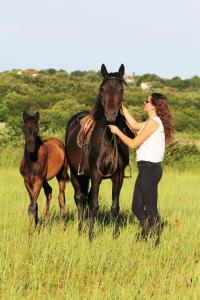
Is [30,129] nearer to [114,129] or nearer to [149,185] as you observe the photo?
[114,129]

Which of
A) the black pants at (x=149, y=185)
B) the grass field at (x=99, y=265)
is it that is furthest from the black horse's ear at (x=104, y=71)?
the grass field at (x=99, y=265)

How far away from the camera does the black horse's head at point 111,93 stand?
6988 millimetres

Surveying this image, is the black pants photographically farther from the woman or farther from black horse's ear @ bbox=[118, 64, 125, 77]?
black horse's ear @ bbox=[118, 64, 125, 77]

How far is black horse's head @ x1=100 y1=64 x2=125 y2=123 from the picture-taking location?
22.9ft

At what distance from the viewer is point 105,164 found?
7.94m

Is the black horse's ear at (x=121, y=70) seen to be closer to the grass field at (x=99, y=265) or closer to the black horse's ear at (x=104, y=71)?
the black horse's ear at (x=104, y=71)

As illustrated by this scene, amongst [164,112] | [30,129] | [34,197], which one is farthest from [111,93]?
[34,197]

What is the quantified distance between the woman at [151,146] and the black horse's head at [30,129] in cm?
174

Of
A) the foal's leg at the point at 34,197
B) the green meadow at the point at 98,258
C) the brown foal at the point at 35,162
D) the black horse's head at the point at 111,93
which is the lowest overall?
the green meadow at the point at 98,258

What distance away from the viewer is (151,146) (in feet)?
23.4

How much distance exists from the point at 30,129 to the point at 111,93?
74.8 inches

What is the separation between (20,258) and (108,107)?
2.30 metres

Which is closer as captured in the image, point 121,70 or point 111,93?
point 111,93

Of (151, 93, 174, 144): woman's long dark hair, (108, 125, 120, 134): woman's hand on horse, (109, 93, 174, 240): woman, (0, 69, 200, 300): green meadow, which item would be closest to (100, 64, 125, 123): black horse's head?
(108, 125, 120, 134): woman's hand on horse
